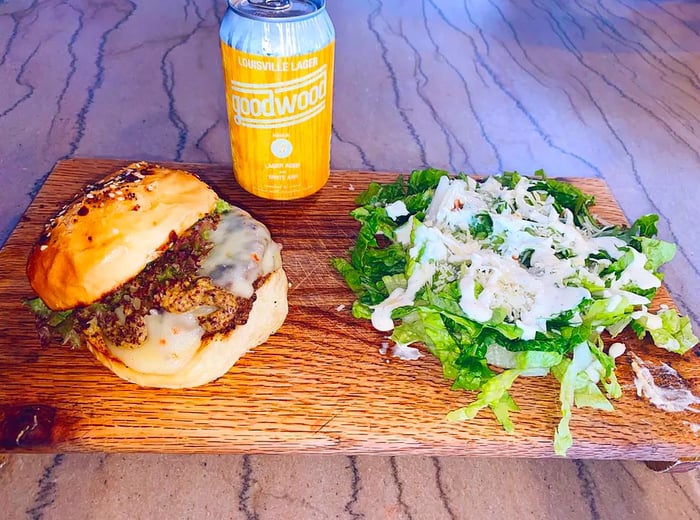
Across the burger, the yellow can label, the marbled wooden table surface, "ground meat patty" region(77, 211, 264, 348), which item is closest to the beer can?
the yellow can label

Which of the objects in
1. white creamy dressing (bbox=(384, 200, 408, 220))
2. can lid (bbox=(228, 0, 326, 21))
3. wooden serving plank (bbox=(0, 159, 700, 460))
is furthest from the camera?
white creamy dressing (bbox=(384, 200, 408, 220))

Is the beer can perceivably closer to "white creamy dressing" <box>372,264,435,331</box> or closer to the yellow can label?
the yellow can label

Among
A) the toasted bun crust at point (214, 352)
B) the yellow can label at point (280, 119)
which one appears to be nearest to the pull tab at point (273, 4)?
the yellow can label at point (280, 119)

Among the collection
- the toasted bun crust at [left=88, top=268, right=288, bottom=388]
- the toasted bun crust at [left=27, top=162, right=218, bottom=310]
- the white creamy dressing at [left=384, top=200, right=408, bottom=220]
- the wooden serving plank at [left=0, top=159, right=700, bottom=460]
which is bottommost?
the wooden serving plank at [left=0, top=159, right=700, bottom=460]

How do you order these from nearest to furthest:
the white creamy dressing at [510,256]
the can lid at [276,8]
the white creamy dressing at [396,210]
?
the white creamy dressing at [510,256] → the can lid at [276,8] → the white creamy dressing at [396,210]

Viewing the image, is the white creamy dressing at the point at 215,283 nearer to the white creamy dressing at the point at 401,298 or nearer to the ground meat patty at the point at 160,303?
the ground meat patty at the point at 160,303

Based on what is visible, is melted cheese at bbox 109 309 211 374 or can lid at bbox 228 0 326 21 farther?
can lid at bbox 228 0 326 21

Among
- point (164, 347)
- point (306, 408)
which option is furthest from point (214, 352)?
point (306, 408)
